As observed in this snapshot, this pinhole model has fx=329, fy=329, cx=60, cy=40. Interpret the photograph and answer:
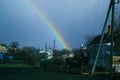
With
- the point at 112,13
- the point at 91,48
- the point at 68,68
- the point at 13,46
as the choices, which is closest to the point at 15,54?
the point at 13,46

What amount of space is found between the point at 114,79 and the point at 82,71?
62.4ft

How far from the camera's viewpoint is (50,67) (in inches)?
2761

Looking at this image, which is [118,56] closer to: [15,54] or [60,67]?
[60,67]

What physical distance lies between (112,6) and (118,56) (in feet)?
79.0

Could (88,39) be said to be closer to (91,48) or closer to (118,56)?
(91,48)

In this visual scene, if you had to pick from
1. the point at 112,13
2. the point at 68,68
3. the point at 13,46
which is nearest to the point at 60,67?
the point at 68,68

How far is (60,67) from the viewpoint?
61406 mm

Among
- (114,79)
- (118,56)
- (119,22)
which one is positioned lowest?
(114,79)

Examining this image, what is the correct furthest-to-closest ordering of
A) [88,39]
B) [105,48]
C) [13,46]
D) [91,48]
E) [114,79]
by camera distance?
[13,46]
[88,39]
[91,48]
[105,48]
[114,79]

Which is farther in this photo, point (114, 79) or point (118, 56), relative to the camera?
point (118, 56)

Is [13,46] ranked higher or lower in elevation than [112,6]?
higher

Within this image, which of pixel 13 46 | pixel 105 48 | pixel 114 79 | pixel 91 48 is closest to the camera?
pixel 114 79

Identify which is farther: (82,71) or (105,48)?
(105,48)

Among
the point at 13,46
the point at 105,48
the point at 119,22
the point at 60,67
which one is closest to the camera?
the point at 119,22
